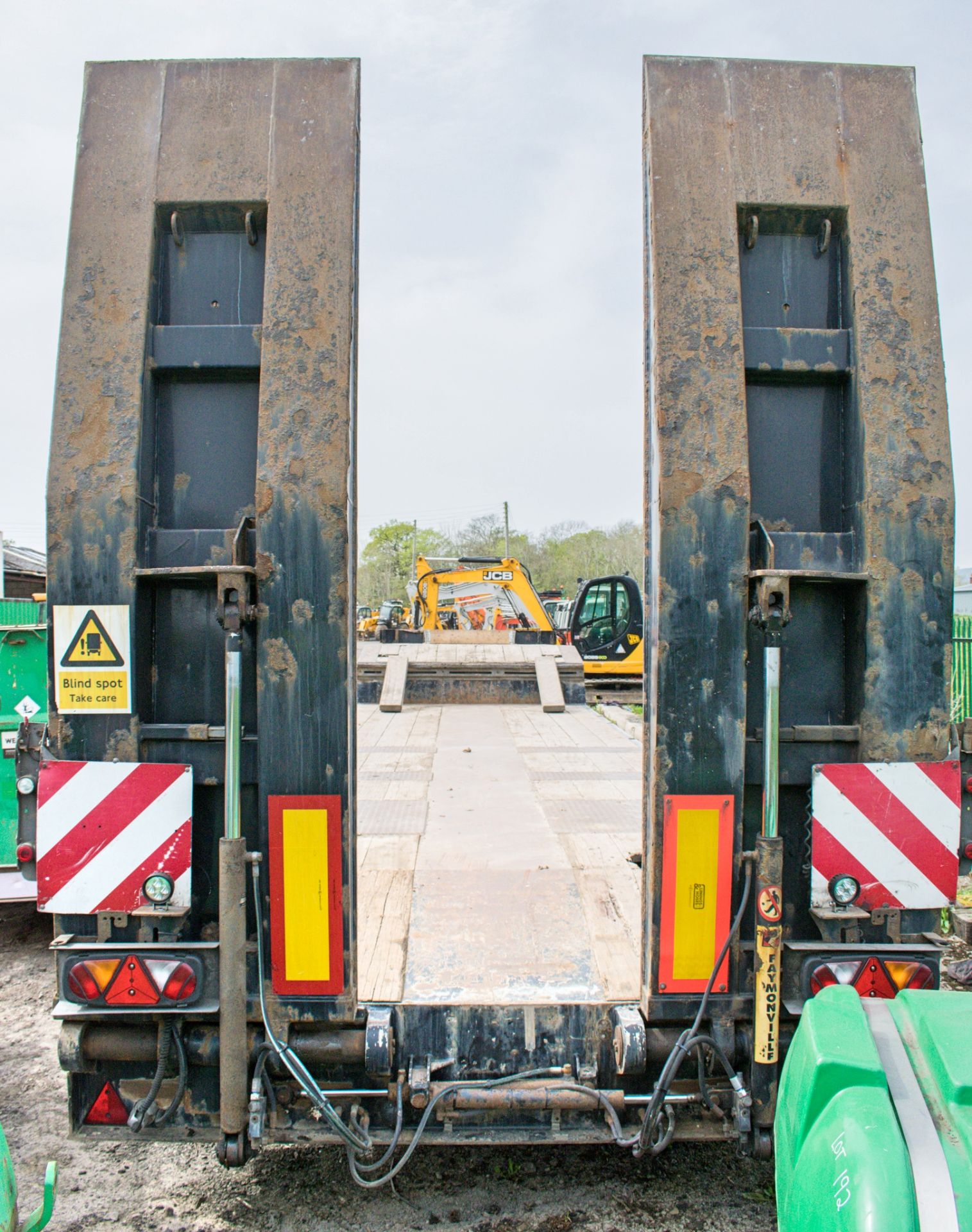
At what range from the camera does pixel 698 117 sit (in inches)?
88.0

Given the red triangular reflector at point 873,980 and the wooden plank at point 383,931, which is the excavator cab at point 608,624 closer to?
the wooden plank at point 383,931

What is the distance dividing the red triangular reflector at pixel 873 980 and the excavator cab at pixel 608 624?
16831 millimetres

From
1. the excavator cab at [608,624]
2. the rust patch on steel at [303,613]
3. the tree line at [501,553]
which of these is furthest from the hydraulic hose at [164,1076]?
the tree line at [501,553]

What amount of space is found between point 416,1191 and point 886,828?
191cm

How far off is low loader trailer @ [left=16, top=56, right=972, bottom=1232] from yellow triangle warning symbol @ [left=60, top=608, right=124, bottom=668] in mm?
11

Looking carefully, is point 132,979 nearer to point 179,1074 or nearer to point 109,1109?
point 179,1074

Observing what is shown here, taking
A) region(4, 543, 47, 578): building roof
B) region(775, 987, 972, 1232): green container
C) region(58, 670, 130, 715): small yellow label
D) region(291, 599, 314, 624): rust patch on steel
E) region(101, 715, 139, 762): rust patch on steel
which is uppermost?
region(4, 543, 47, 578): building roof

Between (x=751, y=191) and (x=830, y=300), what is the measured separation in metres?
0.37

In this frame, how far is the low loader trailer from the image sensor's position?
211 centimetres

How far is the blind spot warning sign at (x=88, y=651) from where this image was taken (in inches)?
83.0

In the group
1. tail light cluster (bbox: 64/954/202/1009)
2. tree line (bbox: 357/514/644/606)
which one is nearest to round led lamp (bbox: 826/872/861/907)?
tail light cluster (bbox: 64/954/202/1009)

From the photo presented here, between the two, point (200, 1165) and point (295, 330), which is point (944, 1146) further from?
point (200, 1165)

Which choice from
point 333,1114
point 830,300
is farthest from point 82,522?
point 830,300

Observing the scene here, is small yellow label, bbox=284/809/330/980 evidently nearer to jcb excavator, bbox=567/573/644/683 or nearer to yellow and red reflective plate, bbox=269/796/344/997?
yellow and red reflective plate, bbox=269/796/344/997
